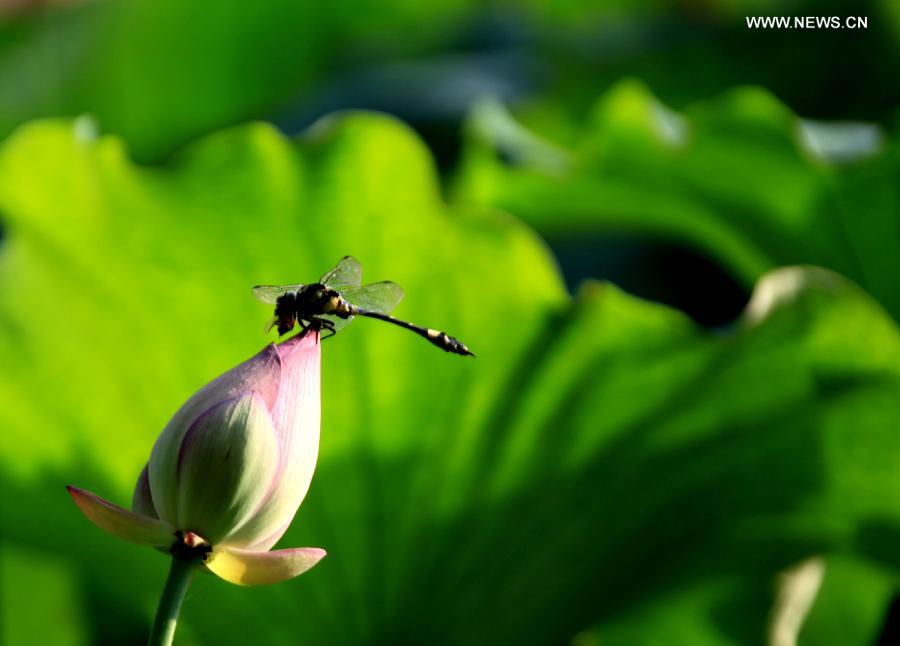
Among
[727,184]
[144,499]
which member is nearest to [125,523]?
[144,499]

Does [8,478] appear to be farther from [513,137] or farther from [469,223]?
[513,137]

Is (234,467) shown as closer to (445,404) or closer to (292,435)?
(292,435)

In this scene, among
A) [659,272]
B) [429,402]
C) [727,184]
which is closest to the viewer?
[429,402]

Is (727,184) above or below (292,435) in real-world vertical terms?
above

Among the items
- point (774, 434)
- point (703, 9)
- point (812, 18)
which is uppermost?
point (703, 9)

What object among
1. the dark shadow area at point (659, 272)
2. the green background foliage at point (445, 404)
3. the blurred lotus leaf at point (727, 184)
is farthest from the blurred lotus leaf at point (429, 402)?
the dark shadow area at point (659, 272)

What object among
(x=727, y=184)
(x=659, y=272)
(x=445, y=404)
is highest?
(x=659, y=272)

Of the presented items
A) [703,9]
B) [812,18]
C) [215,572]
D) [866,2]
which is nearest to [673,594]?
[215,572]

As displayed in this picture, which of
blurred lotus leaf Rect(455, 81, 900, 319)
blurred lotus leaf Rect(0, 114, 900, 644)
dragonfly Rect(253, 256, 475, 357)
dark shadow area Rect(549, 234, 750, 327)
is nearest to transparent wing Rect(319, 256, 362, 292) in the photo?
dragonfly Rect(253, 256, 475, 357)
